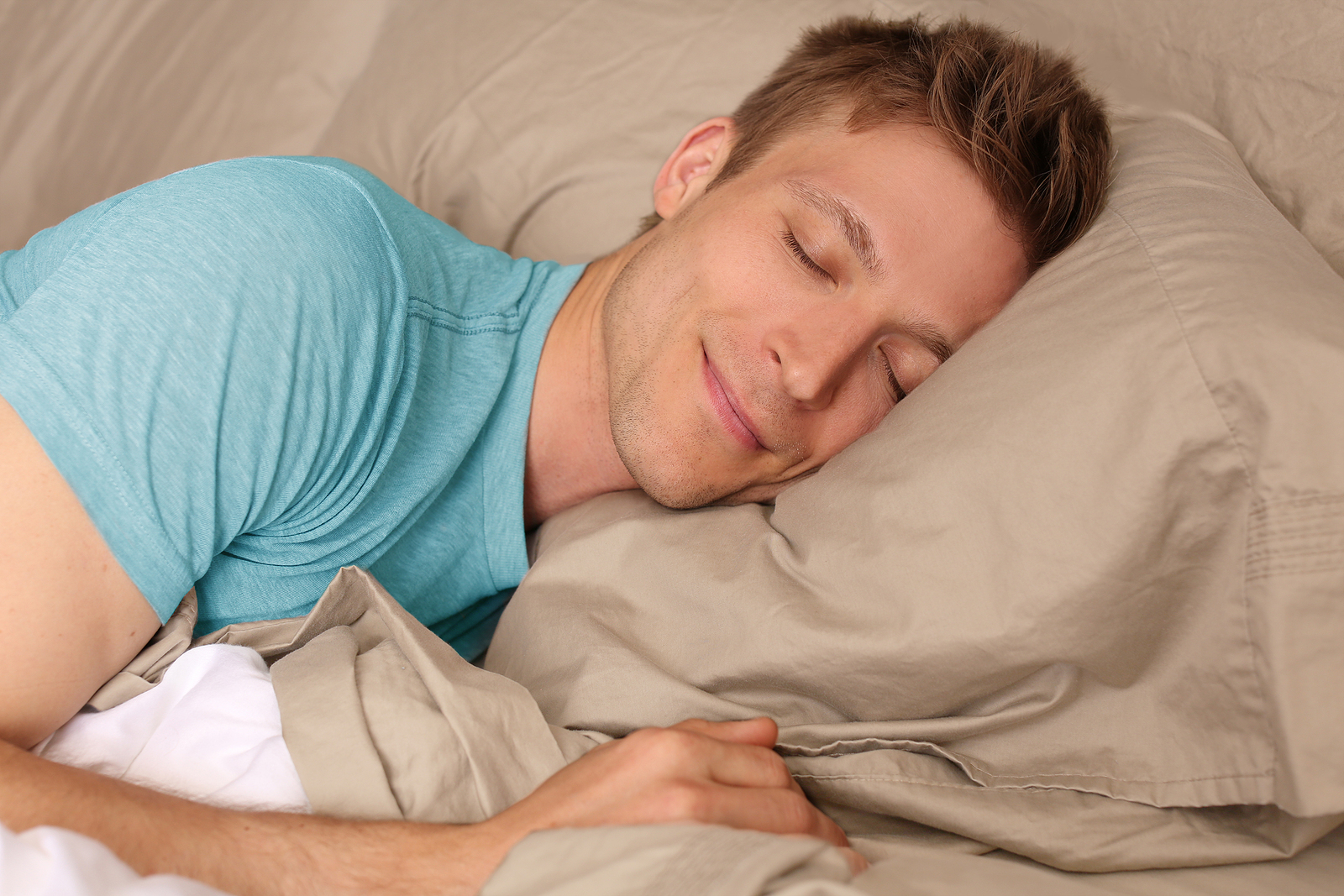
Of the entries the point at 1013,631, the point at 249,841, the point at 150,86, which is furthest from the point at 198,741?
the point at 150,86

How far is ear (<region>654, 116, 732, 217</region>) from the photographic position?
125cm

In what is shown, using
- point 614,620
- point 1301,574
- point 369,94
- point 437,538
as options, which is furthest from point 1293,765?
point 369,94

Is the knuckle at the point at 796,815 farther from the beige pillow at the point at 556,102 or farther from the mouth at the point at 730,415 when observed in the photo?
the beige pillow at the point at 556,102

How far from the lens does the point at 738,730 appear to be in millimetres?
754

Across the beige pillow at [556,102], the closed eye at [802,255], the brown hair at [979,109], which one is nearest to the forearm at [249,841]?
the closed eye at [802,255]

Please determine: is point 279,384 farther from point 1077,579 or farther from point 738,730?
point 1077,579

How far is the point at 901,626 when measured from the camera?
2.50 ft

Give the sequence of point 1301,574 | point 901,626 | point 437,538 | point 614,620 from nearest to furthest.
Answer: point 1301,574 → point 901,626 → point 614,620 → point 437,538

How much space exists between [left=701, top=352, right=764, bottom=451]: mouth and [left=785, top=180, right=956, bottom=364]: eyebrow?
→ 198mm

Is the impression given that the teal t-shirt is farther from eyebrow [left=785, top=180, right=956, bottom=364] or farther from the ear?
eyebrow [left=785, top=180, right=956, bottom=364]

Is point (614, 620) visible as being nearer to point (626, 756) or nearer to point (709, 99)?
point (626, 756)

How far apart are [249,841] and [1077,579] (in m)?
0.65

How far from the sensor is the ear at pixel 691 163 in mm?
1247

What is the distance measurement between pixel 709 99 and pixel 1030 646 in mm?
997
